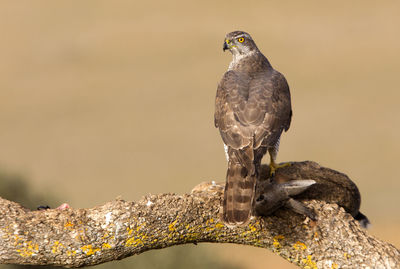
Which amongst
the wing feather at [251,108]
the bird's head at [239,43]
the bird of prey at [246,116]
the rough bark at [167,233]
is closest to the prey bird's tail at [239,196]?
the bird of prey at [246,116]

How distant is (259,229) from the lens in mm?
8094

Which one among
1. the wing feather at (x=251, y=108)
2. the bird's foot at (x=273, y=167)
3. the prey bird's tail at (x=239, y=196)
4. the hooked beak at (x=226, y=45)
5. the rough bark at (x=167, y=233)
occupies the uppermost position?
the hooked beak at (x=226, y=45)

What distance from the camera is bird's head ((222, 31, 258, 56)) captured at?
1001cm

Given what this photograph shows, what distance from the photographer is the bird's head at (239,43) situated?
1001 cm

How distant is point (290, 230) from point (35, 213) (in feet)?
11.8

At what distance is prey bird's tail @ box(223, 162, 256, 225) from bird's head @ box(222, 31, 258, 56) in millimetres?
3171

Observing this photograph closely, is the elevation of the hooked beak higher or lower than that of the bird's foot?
higher

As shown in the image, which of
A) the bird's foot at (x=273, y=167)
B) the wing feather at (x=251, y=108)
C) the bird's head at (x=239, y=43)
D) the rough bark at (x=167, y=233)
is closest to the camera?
the rough bark at (x=167, y=233)

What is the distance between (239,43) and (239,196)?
364 centimetres

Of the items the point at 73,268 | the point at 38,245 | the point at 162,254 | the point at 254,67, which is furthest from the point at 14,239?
the point at 162,254

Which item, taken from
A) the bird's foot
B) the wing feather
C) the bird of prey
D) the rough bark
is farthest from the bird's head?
the rough bark

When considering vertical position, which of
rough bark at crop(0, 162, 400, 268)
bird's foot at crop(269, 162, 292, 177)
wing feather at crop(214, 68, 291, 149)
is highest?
wing feather at crop(214, 68, 291, 149)

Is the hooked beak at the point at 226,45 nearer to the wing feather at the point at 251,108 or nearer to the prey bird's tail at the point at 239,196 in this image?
the wing feather at the point at 251,108

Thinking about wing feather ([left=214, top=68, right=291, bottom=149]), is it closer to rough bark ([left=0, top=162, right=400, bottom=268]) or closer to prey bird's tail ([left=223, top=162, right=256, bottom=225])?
prey bird's tail ([left=223, top=162, right=256, bottom=225])
